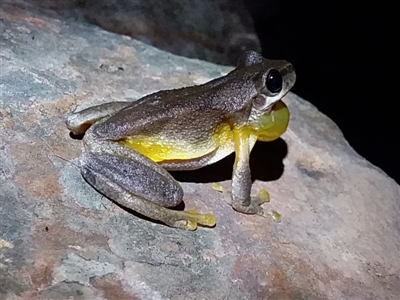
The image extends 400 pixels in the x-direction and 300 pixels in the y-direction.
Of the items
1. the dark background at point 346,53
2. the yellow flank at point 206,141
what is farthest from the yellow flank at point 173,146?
the dark background at point 346,53

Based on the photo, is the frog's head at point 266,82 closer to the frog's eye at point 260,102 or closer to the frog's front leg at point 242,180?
the frog's eye at point 260,102

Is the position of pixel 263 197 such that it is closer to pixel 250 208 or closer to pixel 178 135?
pixel 250 208

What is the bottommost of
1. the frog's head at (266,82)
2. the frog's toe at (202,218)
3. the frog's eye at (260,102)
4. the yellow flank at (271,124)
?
the frog's toe at (202,218)

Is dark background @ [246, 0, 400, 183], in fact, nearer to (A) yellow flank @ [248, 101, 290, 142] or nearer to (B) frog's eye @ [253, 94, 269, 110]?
(A) yellow flank @ [248, 101, 290, 142]

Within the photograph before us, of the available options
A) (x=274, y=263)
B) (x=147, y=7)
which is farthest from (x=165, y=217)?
(x=147, y=7)

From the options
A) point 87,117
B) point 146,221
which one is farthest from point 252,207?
point 87,117

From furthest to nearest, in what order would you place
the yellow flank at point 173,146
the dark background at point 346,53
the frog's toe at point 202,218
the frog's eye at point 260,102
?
1. the dark background at point 346,53
2. the frog's eye at point 260,102
3. the yellow flank at point 173,146
4. the frog's toe at point 202,218

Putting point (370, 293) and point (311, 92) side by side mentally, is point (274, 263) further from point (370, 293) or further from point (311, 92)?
point (311, 92)
